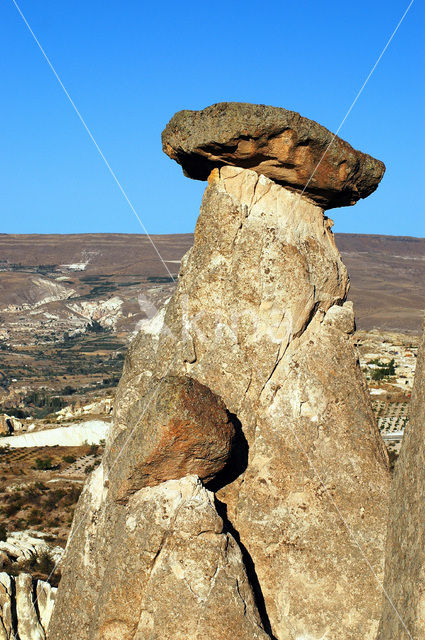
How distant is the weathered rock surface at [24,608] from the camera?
28.4 feet

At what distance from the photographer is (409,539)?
5.72 meters

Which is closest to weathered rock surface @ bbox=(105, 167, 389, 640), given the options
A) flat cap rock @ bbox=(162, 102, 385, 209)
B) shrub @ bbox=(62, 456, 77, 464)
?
flat cap rock @ bbox=(162, 102, 385, 209)

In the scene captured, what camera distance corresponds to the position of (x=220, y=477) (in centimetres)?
682

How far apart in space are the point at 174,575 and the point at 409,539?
1.98 meters

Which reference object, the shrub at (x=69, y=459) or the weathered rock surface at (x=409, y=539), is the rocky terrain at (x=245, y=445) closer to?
the weathered rock surface at (x=409, y=539)

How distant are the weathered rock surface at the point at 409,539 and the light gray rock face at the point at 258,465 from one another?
1.46 ft

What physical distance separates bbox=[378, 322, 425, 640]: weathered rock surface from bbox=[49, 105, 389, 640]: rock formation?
45 centimetres

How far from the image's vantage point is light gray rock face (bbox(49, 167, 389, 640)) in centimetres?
628

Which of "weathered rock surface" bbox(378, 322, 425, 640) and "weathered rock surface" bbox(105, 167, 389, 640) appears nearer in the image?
"weathered rock surface" bbox(378, 322, 425, 640)

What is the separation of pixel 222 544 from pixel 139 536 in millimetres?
754

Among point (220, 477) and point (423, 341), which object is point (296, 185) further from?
point (220, 477)

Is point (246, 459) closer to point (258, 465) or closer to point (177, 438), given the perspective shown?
point (258, 465)

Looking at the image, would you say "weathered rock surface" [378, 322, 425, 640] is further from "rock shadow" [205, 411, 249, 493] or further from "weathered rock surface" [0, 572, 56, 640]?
"weathered rock surface" [0, 572, 56, 640]

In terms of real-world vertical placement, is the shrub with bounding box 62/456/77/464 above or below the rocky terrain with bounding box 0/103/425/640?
below
